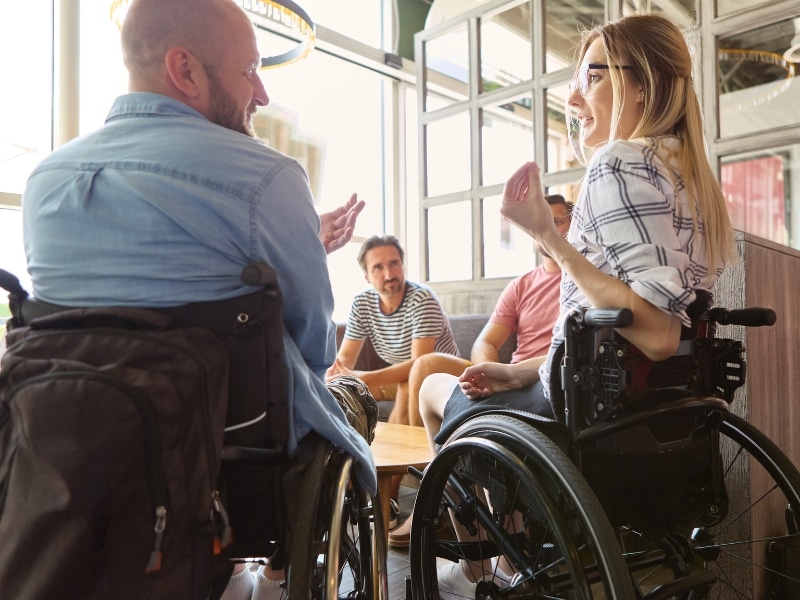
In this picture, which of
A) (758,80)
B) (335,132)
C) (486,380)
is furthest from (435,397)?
(335,132)

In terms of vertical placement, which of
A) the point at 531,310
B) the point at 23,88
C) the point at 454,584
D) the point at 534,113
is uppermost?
the point at 23,88

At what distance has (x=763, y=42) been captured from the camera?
275 cm

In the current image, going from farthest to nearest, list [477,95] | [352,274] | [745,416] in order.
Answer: [352,274] < [477,95] < [745,416]

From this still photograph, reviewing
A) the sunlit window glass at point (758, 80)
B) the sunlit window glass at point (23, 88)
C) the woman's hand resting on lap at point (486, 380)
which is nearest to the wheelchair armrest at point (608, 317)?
the woman's hand resting on lap at point (486, 380)

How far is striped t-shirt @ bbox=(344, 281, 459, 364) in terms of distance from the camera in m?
3.11

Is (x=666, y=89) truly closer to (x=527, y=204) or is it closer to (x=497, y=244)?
(x=527, y=204)

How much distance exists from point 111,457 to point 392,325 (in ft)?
8.33

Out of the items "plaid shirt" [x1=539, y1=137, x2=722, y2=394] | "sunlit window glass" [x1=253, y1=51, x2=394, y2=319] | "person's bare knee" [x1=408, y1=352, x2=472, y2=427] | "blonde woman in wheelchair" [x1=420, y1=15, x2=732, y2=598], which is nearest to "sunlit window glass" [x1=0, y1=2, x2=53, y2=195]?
"sunlit window glass" [x1=253, y1=51, x2=394, y2=319]

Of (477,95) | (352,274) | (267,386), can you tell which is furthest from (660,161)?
(352,274)

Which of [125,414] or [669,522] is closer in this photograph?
[125,414]

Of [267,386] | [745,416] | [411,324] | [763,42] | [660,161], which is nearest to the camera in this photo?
[267,386]

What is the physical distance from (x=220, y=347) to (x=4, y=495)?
0.97ft

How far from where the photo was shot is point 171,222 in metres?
0.85

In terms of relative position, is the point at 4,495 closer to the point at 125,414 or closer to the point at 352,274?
the point at 125,414
